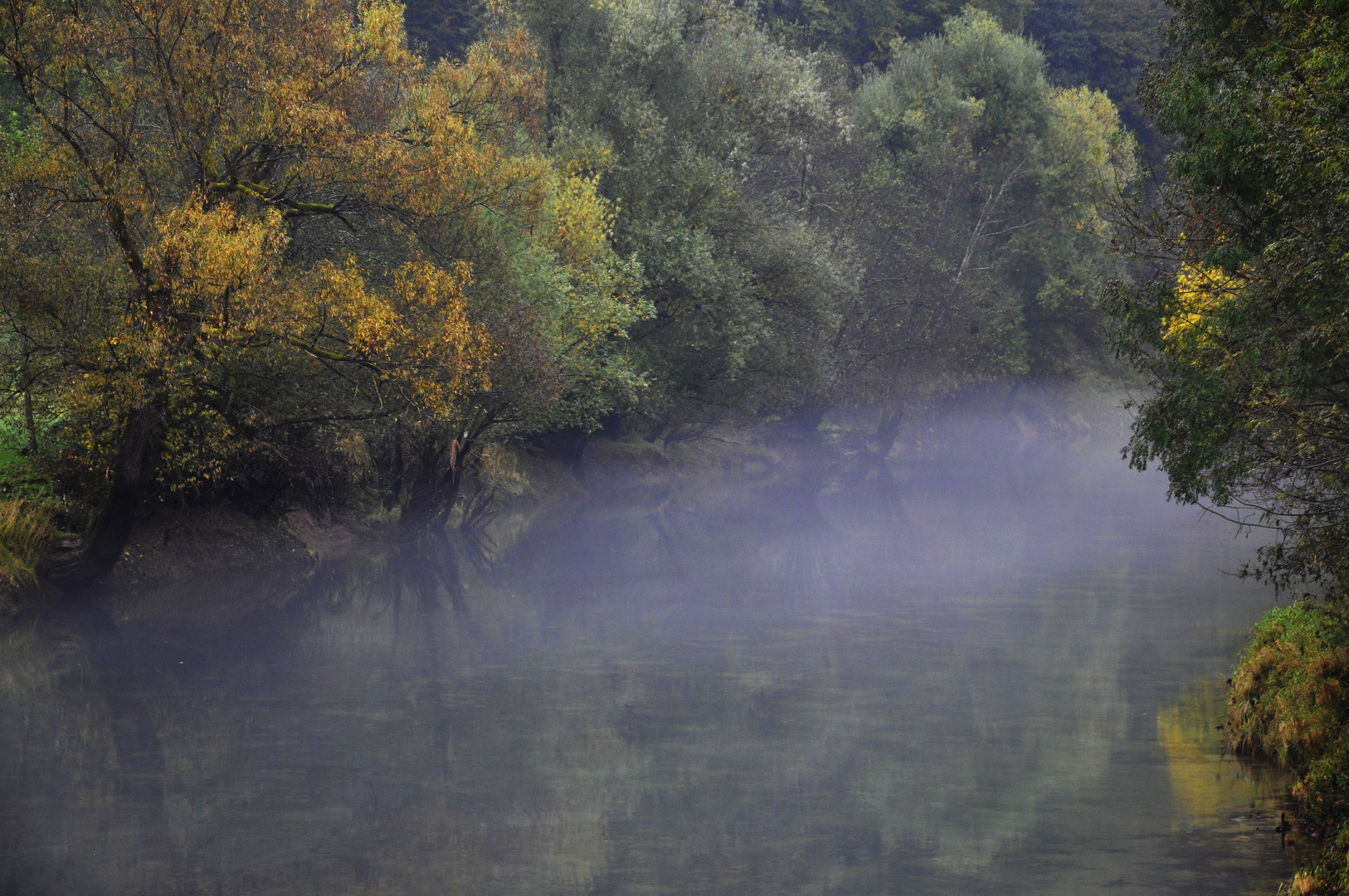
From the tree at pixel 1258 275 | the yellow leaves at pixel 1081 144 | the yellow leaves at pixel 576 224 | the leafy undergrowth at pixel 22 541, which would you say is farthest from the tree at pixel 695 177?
the tree at pixel 1258 275

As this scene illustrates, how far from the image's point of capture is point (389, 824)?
597 inches

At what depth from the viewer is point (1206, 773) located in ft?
55.4

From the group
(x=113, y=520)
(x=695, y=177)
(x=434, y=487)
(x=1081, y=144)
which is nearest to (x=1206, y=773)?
(x=113, y=520)

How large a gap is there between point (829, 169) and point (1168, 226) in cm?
4910

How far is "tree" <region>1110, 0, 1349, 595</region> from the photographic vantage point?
14.0 meters

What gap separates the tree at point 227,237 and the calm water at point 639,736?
4.21m

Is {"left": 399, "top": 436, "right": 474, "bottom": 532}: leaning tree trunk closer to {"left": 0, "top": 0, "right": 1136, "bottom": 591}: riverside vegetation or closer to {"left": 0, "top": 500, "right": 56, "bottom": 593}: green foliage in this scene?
{"left": 0, "top": 0, "right": 1136, "bottom": 591}: riverside vegetation

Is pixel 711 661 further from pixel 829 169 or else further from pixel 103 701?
pixel 829 169

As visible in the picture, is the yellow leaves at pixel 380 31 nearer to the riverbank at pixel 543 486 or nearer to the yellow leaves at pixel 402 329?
the yellow leaves at pixel 402 329

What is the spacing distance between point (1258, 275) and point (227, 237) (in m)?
18.7

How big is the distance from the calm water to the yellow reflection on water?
6 centimetres

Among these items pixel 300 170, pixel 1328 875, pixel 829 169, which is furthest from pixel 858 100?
pixel 1328 875

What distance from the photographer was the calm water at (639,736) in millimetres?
13984

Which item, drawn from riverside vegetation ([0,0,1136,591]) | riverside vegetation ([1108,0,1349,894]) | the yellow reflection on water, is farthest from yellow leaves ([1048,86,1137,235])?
the yellow reflection on water
